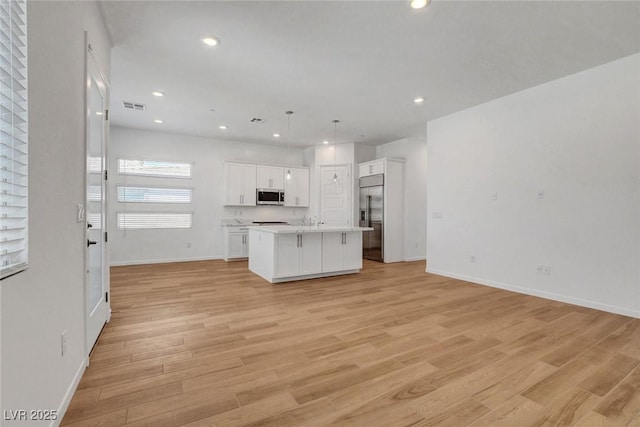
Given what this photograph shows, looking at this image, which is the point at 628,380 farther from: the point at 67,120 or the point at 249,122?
the point at 249,122

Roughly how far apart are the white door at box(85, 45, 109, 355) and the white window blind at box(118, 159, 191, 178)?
3.79 m

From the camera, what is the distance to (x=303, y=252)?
4.86 meters

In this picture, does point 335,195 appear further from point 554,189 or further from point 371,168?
point 554,189

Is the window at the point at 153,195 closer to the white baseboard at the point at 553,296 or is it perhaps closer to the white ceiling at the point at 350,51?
the white ceiling at the point at 350,51

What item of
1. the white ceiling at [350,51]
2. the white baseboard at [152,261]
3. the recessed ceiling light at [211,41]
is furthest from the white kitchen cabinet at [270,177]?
the recessed ceiling light at [211,41]

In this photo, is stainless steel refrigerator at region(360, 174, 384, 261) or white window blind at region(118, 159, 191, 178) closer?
white window blind at region(118, 159, 191, 178)

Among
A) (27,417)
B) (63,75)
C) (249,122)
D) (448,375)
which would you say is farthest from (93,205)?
(249,122)

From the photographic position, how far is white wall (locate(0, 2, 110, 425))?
A: 3.94 ft

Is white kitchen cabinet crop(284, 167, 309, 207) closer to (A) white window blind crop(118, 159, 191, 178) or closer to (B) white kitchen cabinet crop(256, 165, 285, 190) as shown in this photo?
(B) white kitchen cabinet crop(256, 165, 285, 190)

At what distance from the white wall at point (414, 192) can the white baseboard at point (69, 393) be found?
617cm

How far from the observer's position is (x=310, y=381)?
6.52 ft

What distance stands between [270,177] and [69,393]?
6.05 m

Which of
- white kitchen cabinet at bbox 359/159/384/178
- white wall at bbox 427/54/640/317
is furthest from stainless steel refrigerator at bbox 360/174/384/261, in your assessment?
white wall at bbox 427/54/640/317

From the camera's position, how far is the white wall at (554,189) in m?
3.32
